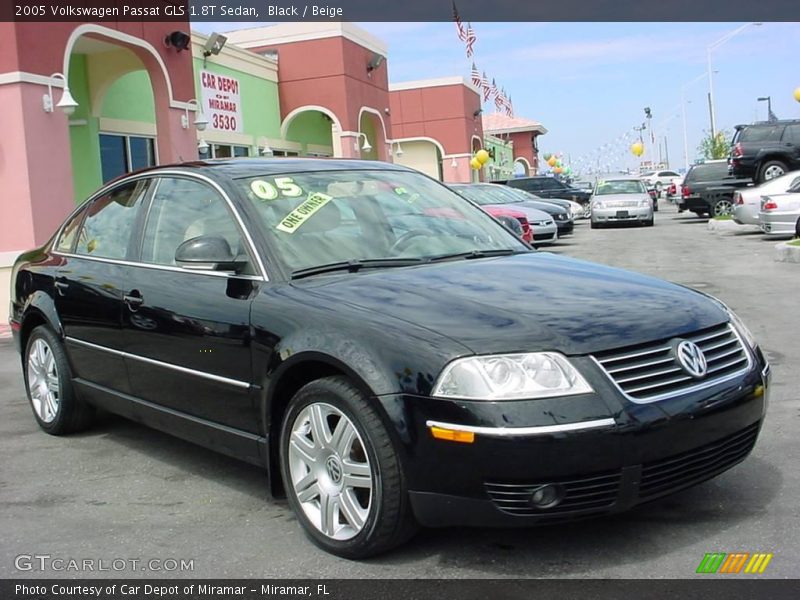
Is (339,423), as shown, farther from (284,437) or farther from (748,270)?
(748,270)

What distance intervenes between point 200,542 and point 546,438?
5.39ft

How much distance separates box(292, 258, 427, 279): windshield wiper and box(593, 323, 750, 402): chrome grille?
1262 mm

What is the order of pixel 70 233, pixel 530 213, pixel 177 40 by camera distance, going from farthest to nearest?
pixel 530 213
pixel 177 40
pixel 70 233

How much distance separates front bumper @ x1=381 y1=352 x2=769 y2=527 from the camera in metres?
3.07

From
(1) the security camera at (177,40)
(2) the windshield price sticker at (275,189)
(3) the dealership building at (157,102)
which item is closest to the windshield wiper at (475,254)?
(2) the windshield price sticker at (275,189)

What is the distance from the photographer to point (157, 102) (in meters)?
15.7

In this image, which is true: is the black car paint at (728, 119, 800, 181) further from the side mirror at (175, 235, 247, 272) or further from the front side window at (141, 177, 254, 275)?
the side mirror at (175, 235, 247, 272)

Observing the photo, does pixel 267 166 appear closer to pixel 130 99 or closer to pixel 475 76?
pixel 130 99

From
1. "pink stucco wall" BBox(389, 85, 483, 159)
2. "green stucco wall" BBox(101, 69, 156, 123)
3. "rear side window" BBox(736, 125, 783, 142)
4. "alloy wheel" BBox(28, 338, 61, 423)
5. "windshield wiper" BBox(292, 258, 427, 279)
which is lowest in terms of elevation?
"alloy wheel" BBox(28, 338, 61, 423)

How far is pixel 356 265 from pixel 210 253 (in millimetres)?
666

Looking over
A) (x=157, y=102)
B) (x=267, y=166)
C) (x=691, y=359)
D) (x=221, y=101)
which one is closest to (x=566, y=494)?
(x=691, y=359)

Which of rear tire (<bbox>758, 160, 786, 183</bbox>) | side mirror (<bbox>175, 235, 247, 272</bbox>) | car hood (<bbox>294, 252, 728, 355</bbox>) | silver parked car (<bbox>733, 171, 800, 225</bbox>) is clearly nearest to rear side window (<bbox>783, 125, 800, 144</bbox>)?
rear tire (<bbox>758, 160, 786, 183</bbox>)

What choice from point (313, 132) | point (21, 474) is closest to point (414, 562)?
point (21, 474)

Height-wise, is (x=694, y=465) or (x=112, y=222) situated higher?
(x=112, y=222)
